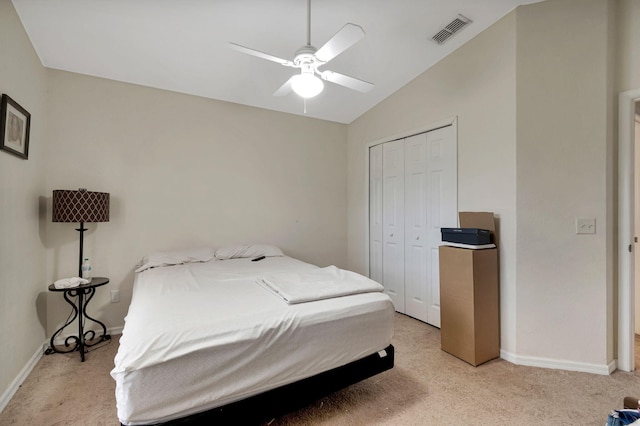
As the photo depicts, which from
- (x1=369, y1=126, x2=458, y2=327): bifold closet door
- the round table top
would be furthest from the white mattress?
(x1=369, y1=126, x2=458, y2=327): bifold closet door

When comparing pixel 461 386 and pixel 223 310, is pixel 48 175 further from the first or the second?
pixel 461 386

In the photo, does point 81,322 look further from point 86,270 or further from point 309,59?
point 309,59

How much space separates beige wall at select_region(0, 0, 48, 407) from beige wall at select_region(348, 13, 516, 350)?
332 centimetres

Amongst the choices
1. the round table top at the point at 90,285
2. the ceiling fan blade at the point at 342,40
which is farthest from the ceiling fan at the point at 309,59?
the round table top at the point at 90,285

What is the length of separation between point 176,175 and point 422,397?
299 centimetres

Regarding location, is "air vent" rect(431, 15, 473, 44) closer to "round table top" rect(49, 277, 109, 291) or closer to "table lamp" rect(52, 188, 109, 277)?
"table lamp" rect(52, 188, 109, 277)

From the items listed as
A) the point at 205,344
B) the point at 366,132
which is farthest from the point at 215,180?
the point at 205,344

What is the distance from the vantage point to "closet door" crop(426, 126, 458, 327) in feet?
9.28

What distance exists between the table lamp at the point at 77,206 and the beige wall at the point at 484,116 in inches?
123

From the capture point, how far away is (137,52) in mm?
2512

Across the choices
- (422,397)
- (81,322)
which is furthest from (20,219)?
(422,397)

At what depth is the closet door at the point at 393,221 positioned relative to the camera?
3428mm

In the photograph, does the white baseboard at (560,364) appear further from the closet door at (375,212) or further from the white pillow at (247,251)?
the white pillow at (247,251)

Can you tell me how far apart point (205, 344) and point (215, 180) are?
7.67 ft
